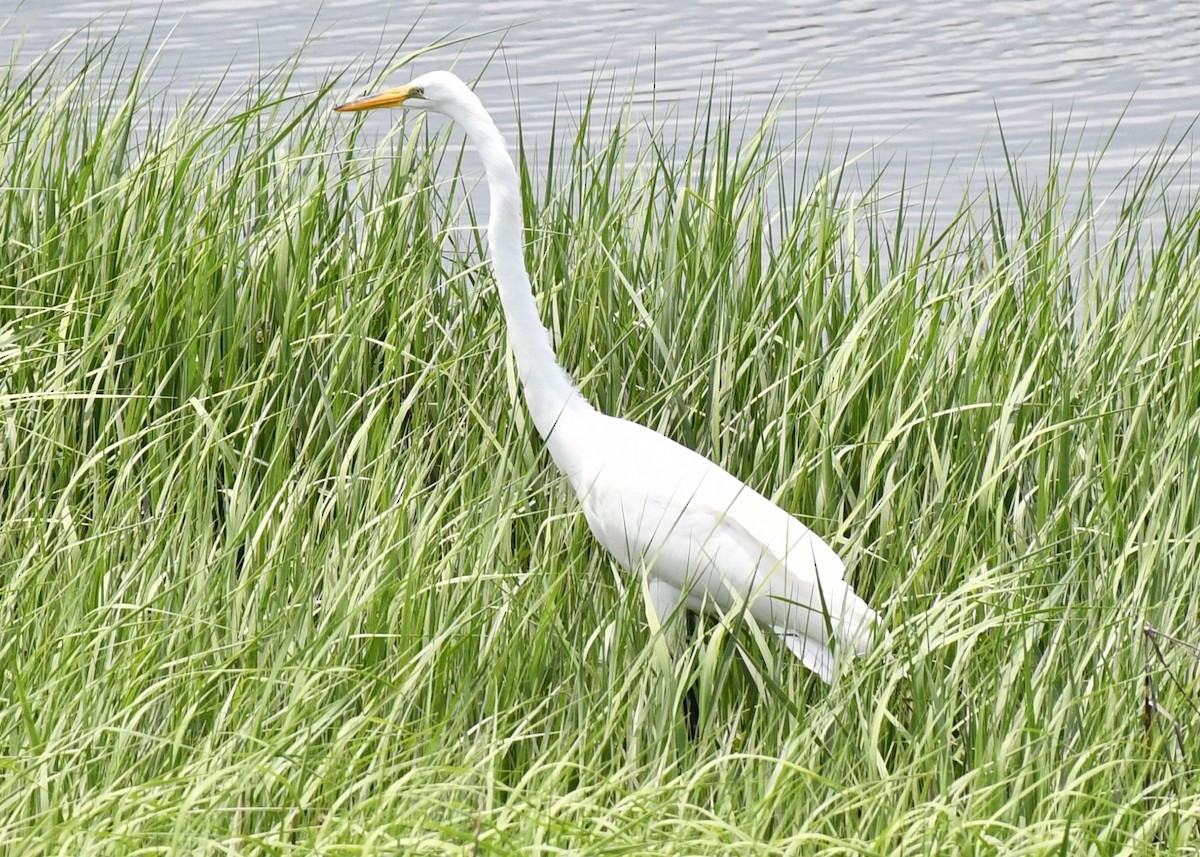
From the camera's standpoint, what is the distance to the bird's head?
278cm

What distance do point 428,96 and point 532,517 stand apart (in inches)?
33.5

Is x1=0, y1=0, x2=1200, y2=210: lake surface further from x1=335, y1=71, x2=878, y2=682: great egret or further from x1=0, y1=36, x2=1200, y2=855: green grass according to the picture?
x1=335, y1=71, x2=878, y2=682: great egret

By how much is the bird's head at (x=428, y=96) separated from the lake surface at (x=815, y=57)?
3.33m

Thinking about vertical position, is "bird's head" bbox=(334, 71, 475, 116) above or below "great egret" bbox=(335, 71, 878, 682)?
above

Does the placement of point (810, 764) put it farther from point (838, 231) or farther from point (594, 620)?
point (838, 231)

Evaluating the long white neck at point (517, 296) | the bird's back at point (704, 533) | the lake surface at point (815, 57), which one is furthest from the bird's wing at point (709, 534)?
the lake surface at point (815, 57)

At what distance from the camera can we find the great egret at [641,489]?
2680 millimetres

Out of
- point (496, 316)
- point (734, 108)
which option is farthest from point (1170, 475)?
point (734, 108)

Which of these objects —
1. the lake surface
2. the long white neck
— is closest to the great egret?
the long white neck

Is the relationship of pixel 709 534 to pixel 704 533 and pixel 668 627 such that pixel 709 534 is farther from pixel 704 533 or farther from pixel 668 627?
pixel 668 627

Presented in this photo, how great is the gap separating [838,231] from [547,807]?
1864 millimetres

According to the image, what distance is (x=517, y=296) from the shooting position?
283 centimetres

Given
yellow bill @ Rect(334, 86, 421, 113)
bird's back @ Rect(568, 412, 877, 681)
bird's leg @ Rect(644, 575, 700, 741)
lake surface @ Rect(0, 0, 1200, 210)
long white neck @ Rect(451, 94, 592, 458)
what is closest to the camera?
bird's leg @ Rect(644, 575, 700, 741)

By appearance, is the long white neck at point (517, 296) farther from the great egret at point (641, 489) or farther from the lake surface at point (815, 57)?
the lake surface at point (815, 57)
